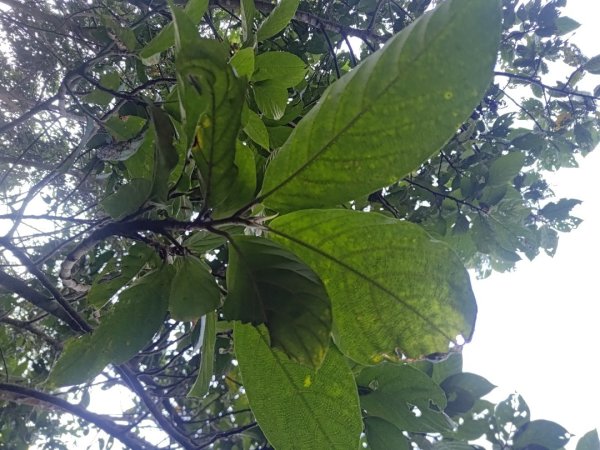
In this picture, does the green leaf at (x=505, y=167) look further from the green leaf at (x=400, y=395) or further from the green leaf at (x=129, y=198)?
the green leaf at (x=129, y=198)

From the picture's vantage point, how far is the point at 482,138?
1.71 m

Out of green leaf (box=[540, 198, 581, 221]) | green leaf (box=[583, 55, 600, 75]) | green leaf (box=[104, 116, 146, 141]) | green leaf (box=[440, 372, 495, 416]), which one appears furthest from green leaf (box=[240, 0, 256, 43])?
green leaf (box=[583, 55, 600, 75])

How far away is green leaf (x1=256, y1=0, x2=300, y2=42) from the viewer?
0.78 metres

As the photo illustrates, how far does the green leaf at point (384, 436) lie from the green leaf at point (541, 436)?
38 cm

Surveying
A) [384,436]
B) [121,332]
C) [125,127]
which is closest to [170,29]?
[125,127]

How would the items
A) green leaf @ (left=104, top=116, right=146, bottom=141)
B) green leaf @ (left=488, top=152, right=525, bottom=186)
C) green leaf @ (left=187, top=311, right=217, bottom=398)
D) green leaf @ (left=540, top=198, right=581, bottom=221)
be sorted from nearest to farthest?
green leaf @ (left=187, top=311, right=217, bottom=398) → green leaf @ (left=104, top=116, right=146, bottom=141) → green leaf @ (left=488, top=152, right=525, bottom=186) → green leaf @ (left=540, top=198, right=581, bottom=221)

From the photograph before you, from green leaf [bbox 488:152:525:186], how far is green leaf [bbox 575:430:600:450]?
65 centimetres

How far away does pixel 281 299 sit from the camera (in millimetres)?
436

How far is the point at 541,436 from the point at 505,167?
2.23 feet

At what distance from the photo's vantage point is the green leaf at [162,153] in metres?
0.46

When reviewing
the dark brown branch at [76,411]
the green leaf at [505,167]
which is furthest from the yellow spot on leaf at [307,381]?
the green leaf at [505,167]

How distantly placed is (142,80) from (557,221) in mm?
1331

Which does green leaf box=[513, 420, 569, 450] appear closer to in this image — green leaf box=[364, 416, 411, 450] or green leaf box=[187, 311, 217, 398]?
green leaf box=[364, 416, 411, 450]

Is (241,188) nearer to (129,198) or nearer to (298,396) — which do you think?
→ (129,198)
